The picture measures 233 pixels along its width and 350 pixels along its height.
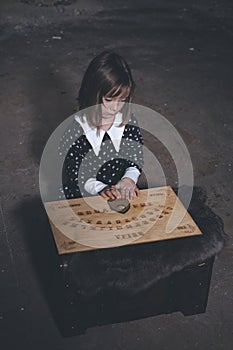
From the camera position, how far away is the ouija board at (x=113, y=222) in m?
2.00

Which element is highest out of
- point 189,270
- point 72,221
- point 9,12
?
point 72,221

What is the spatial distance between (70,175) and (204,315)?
2.87ft

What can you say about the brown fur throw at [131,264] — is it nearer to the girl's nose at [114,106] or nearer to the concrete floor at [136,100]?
the concrete floor at [136,100]

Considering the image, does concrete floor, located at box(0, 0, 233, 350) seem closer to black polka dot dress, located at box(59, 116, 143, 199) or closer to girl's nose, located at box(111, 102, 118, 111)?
black polka dot dress, located at box(59, 116, 143, 199)

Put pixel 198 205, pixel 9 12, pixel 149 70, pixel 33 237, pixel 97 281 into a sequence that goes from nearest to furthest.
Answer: pixel 97 281
pixel 198 205
pixel 33 237
pixel 149 70
pixel 9 12

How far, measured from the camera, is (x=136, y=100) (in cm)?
422

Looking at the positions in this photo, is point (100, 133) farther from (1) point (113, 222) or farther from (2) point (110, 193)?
(1) point (113, 222)

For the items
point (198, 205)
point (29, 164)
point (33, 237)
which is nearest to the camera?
point (198, 205)

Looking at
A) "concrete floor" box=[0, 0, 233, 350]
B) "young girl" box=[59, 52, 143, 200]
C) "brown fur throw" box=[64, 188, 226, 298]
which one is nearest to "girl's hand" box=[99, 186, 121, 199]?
"young girl" box=[59, 52, 143, 200]

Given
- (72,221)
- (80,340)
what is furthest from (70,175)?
(80,340)

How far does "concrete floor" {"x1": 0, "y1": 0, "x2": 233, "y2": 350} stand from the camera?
7.49 feet

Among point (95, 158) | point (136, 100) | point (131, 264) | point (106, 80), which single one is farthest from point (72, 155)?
point (136, 100)

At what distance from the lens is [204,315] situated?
235cm

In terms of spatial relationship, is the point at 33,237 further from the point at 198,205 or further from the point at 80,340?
the point at 198,205
